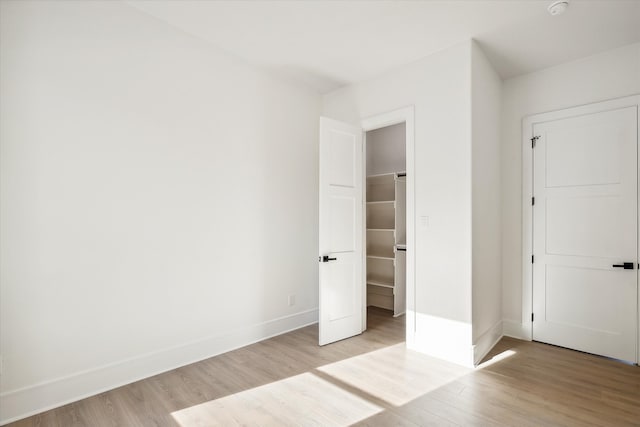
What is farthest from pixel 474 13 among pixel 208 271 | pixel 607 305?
pixel 208 271

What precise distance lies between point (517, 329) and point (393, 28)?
11.4 feet

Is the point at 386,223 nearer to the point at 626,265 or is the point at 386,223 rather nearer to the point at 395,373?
the point at 395,373

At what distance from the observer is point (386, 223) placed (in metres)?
4.87

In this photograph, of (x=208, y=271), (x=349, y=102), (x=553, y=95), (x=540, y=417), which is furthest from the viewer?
(x=349, y=102)

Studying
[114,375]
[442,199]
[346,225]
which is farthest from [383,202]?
[114,375]

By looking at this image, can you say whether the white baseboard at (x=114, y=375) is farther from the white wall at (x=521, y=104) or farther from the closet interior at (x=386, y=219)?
the white wall at (x=521, y=104)

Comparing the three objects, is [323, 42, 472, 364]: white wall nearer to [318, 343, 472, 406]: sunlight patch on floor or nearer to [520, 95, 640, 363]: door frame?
[318, 343, 472, 406]: sunlight patch on floor

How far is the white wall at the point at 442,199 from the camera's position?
116 inches

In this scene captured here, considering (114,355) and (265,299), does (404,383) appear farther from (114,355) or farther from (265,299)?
(114,355)

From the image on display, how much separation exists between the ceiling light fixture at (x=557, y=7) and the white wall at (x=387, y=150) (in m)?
2.45

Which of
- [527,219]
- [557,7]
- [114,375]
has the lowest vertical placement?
[114,375]

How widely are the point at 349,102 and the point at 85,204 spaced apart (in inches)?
117

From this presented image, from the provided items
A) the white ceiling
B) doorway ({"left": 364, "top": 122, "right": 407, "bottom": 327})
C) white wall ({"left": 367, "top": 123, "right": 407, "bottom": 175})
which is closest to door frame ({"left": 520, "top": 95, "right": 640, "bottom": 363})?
the white ceiling

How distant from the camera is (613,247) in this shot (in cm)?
306
